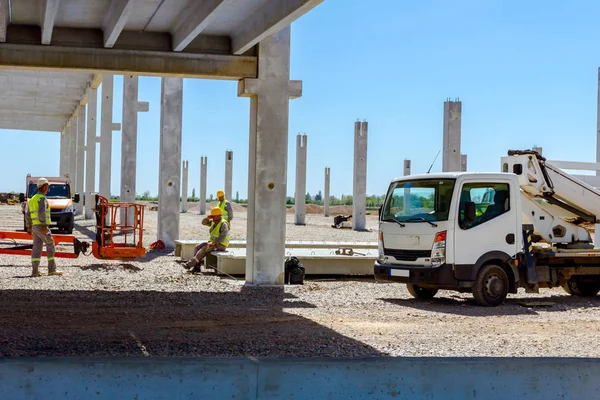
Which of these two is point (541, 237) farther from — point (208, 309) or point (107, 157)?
point (107, 157)

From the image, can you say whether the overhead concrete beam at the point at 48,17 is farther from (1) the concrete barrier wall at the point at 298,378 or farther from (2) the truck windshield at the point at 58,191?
(2) the truck windshield at the point at 58,191

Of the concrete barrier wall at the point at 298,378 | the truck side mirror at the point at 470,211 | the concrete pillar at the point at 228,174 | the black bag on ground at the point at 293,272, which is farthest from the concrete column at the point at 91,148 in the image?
the concrete barrier wall at the point at 298,378

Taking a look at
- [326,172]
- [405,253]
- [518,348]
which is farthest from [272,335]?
[326,172]

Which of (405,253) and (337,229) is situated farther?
(337,229)

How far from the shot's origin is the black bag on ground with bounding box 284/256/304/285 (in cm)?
1564

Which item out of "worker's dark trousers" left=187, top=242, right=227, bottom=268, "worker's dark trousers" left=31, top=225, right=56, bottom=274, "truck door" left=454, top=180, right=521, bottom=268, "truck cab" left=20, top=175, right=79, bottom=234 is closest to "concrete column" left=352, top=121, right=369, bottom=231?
"truck cab" left=20, top=175, right=79, bottom=234

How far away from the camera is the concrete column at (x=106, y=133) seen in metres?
33.3

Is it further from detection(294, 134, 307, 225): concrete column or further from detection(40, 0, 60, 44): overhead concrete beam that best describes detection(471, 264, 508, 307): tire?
detection(294, 134, 307, 225): concrete column

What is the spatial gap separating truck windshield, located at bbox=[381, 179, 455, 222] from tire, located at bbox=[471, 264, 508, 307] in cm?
114

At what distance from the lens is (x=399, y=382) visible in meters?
5.68

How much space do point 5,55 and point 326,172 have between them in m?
41.4

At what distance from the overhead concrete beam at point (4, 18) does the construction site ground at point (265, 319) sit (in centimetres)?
417

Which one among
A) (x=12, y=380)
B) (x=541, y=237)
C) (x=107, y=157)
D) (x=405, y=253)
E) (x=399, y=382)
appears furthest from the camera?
(x=107, y=157)

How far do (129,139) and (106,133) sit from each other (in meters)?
7.86
